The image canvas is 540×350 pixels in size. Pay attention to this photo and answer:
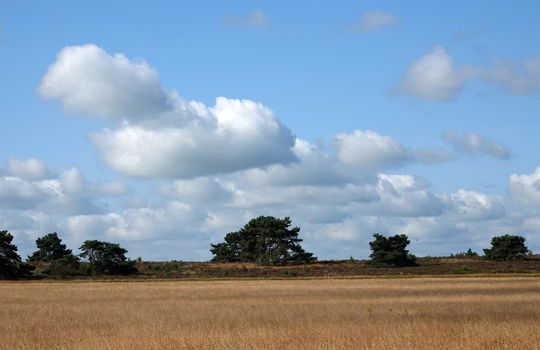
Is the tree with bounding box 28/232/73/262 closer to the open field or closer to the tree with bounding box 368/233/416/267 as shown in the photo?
the open field

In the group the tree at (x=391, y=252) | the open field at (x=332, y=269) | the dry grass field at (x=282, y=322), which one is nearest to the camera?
the dry grass field at (x=282, y=322)

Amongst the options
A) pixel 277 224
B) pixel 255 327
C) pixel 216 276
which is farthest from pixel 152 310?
pixel 277 224

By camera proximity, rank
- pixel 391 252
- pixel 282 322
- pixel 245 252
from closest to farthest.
Answer: pixel 282 322, pixel 391 252, pixel 245 252

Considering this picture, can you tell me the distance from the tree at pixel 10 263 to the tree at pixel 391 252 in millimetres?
44812

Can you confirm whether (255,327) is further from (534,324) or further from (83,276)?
(83,276)

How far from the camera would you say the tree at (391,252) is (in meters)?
96.8

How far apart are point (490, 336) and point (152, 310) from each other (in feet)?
61.2

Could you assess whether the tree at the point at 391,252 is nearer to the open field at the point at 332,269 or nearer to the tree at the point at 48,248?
the open field at the point at 332,269

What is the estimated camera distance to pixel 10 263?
8394cm

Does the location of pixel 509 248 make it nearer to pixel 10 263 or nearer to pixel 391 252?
pixel 391 252

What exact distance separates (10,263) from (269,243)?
40856mm

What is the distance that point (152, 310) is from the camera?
34.3m

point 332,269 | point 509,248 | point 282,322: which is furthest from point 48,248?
point 282,322

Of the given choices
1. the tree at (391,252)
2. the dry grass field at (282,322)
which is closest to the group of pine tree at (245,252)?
the tree at (391,252)
